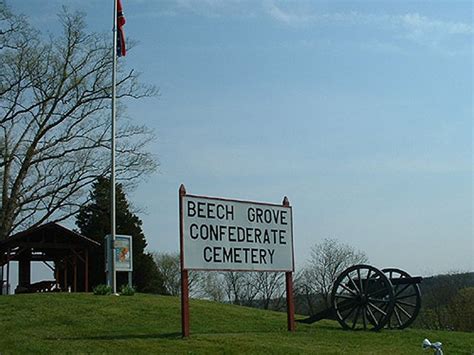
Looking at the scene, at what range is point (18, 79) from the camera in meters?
37.7

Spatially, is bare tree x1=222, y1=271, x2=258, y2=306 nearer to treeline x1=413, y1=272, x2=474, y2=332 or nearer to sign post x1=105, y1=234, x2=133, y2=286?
treeline x1=413, y1=272, x2=474, y2=332

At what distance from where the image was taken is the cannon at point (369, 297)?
67.0 feet

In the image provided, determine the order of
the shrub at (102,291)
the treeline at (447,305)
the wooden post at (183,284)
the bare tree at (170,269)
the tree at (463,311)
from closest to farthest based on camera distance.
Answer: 1. the wooden post at (183,284)
2. the shrub at (102,291)
3. the tree at (463,311)
4. the treeline at (447,305)
5. the bare tree at (170,269)

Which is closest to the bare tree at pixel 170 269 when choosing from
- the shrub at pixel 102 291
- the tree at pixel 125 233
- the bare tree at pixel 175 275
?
the bare tree at pixel 175 275

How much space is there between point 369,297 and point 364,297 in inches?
5.5

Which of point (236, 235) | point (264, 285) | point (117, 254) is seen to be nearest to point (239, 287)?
point (264, 285)

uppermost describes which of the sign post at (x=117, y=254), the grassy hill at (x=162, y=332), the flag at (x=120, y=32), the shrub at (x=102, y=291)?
the flag at (x=120, y=32)

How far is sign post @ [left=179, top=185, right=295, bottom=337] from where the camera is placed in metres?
17.0

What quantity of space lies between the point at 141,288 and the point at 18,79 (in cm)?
1331

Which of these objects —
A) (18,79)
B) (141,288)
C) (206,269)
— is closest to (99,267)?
(141,288)

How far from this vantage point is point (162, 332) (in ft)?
57.6

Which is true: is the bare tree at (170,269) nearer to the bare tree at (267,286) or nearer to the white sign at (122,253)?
the bare tree at (267,286)

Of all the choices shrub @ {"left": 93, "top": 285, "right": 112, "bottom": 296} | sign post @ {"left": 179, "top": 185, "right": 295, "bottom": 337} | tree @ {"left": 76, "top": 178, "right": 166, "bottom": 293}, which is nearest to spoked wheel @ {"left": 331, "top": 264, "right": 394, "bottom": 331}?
sign post @ {"left": 179, "top": 185, "right": 295, "bottom": 337}

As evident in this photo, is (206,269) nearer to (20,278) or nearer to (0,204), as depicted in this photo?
(20,278)
